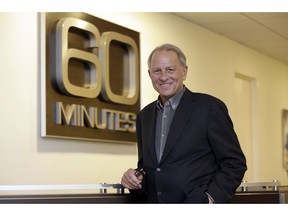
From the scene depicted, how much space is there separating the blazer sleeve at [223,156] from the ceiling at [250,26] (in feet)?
Answer: 15.0

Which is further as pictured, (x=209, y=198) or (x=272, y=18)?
(x=272, y=18)

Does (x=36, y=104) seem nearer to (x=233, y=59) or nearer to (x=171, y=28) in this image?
(x=171, y=28)

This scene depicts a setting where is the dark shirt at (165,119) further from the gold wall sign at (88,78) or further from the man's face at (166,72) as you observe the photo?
the gold wall sign at (88,78)

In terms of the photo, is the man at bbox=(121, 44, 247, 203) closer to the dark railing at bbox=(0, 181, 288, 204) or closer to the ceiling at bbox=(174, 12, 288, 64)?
the dark railing at bbox=(0, 181, 288, 204)

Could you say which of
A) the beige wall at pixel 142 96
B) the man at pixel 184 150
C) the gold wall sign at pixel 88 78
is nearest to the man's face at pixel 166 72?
the man at pixel 184 150

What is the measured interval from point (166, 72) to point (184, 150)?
1.15ft

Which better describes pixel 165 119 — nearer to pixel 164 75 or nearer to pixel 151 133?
pixel 151 133

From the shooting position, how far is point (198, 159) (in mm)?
2826

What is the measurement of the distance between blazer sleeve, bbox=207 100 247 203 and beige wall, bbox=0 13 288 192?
2.60 meters

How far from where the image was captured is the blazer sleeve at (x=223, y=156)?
2.76 meters

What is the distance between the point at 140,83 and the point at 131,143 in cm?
65

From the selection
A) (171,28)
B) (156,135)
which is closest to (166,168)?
(156,135)
